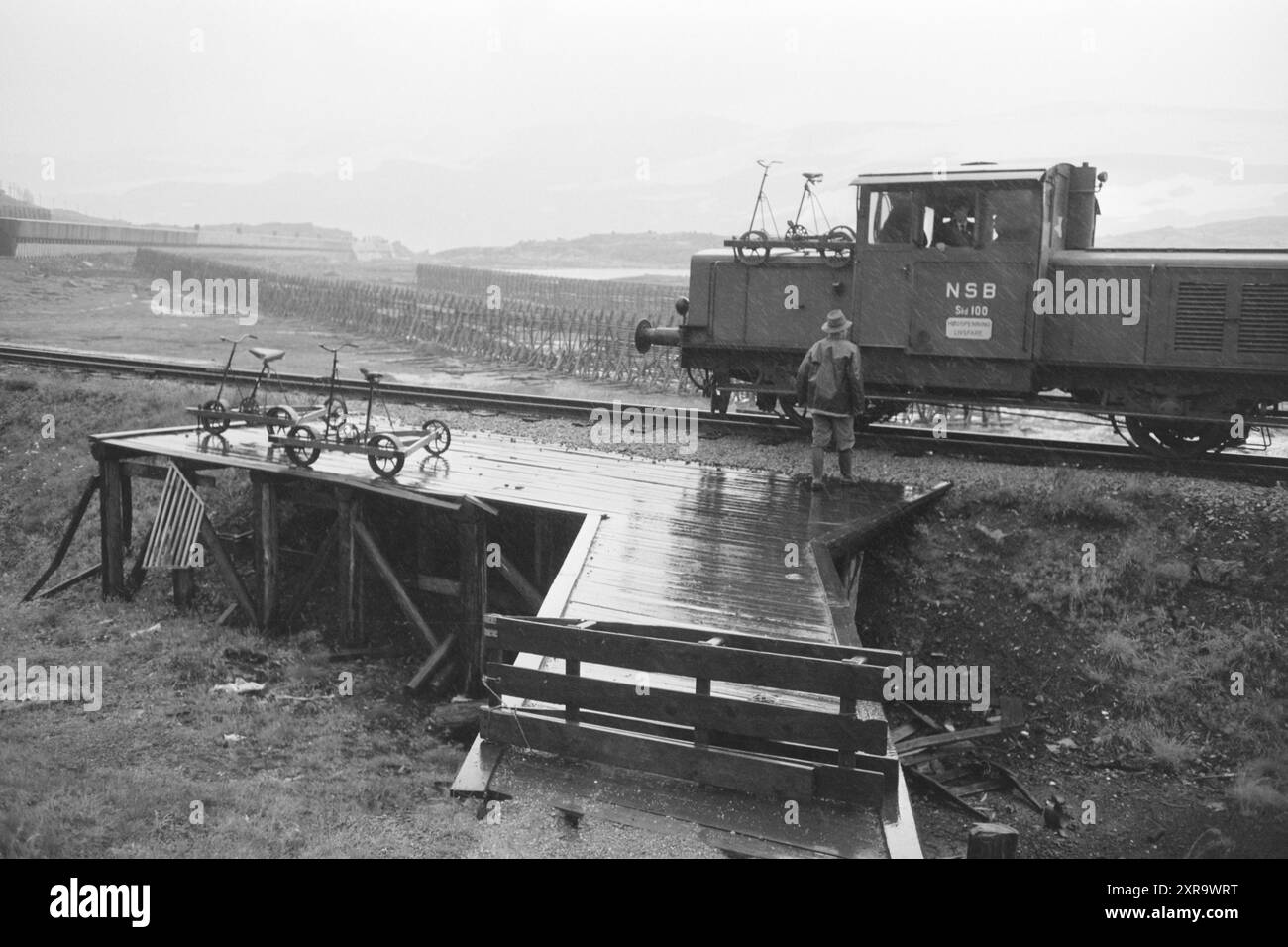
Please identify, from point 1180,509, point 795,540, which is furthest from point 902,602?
point 1180,509

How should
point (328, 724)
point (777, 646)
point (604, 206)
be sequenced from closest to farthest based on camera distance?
1. point (777, 646)
2. point (328, 724)
3. point (604, 206)

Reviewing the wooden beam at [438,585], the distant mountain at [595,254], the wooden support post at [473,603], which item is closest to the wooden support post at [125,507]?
the wooden beam at [438,585]

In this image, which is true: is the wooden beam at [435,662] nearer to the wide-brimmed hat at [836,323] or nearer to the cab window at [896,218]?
the wide-brimmed hat at [836,323]

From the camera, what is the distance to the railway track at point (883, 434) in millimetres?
11201

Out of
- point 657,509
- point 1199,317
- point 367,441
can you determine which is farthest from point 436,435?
point 1199,317

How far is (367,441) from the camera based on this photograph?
11695 millimetres

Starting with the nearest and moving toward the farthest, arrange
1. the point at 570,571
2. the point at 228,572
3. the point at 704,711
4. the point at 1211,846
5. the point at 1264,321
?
the point at 704,711 → the point at 1211,846 → the point at 570,571 → the point at 1264,321 → the point at 228,572

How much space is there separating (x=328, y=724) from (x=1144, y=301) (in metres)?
9.15

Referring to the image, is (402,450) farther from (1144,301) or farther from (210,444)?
(1144,301)

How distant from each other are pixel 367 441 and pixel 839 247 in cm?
580

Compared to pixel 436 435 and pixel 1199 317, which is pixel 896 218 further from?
pixel 436 435

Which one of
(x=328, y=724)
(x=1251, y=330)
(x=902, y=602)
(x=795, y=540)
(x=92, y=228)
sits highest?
(x=92, y=228)

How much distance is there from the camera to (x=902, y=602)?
1004 centimetres

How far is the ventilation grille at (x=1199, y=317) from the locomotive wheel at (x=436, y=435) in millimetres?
7883
